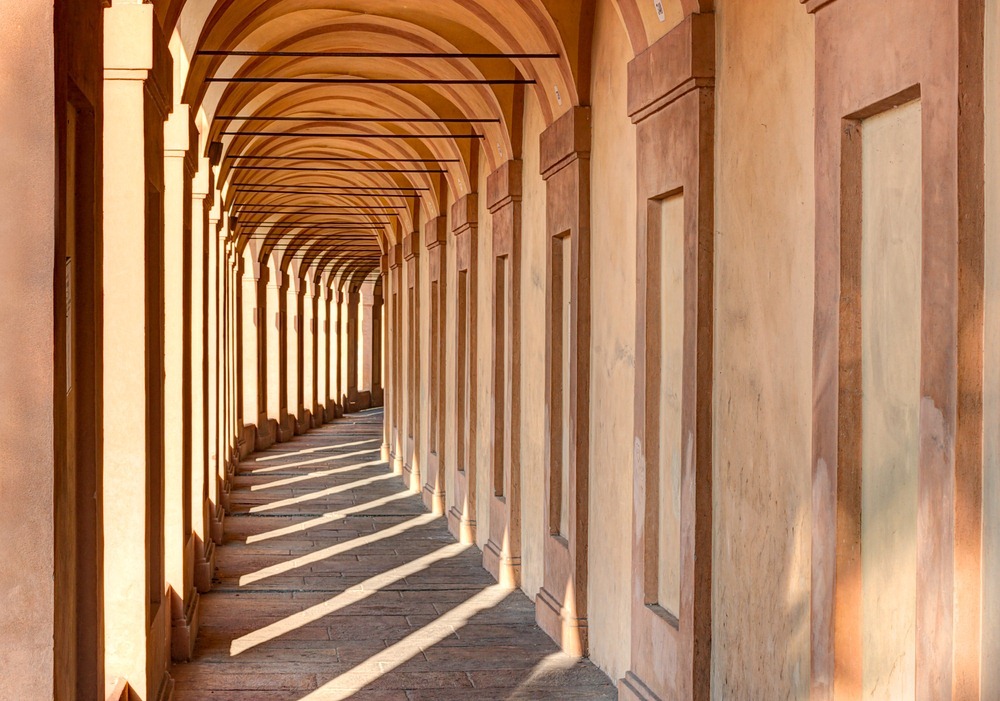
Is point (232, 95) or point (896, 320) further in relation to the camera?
point (232, 95)

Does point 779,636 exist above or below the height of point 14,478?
below

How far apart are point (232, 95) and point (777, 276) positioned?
1081 centimetres

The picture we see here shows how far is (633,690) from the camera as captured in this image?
811 cm

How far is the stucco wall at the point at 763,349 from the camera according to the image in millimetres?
5754

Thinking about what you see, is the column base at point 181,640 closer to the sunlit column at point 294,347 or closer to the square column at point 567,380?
the square column at point 567,380

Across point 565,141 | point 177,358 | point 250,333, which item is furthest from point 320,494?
point 565,141

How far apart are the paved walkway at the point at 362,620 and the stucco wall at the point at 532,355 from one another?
1.99 ft

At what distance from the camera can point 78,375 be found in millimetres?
4719

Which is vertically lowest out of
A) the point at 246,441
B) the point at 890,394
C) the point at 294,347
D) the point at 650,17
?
the point at 246,441

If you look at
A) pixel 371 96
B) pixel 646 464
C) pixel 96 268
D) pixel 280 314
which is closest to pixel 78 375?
pixel 96 268

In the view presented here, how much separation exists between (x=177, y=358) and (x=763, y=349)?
5.38 meters

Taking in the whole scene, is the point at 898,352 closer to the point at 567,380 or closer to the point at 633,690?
the point at 633,690

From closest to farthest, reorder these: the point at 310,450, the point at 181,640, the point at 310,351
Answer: the point at 181,640
the point at 310,450
the point at 310,351

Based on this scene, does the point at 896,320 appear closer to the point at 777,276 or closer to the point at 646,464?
the point at 777,276
